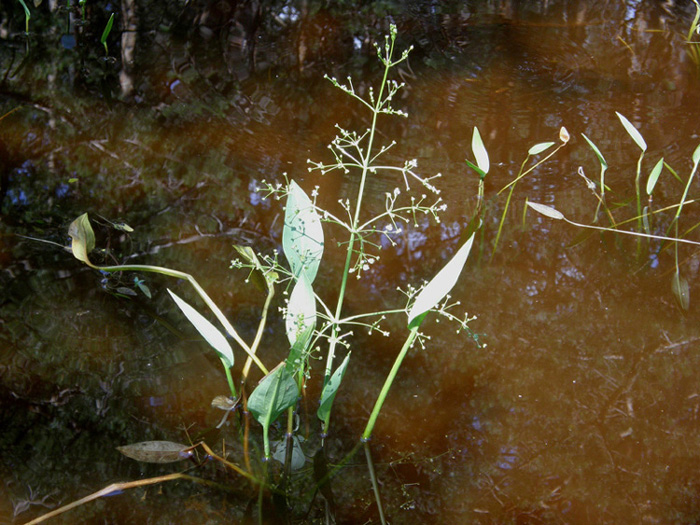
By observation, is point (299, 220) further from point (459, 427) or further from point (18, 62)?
point (18, 62)

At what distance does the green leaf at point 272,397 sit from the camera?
1.21 m

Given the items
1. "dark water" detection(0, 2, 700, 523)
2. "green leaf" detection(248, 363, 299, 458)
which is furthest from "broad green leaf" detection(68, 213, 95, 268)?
"green leaf" detection(248, 363, 299, 458)

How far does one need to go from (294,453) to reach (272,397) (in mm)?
178

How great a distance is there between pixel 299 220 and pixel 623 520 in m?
0.90

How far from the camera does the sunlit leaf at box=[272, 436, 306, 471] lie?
4.38 ft

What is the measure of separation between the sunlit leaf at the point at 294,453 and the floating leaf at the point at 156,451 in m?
0.18

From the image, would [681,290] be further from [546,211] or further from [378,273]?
[378,273]

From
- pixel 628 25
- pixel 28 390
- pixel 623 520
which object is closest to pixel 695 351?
pixel 623 520

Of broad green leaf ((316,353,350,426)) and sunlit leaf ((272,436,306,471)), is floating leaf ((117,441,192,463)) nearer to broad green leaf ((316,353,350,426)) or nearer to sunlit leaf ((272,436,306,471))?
sunlit leaf ((272,436,306,471))

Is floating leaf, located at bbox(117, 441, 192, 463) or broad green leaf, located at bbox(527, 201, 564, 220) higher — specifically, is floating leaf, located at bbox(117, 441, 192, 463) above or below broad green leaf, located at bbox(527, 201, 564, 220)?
below

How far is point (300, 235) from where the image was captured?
146cm

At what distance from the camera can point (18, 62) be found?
2660 mm

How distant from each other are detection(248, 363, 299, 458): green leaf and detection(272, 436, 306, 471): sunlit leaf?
30mm

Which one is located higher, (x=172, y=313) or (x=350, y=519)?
(x=172, y=313)
